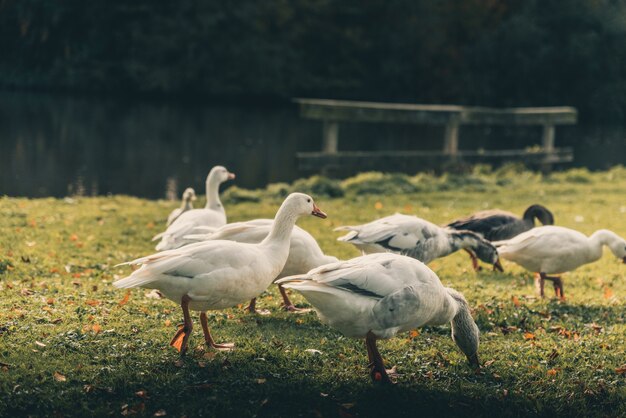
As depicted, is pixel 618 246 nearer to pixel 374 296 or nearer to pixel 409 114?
pixel 374 296

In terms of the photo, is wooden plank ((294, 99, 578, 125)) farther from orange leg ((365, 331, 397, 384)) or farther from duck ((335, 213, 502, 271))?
orange leg ((365, 331, 397, 384))

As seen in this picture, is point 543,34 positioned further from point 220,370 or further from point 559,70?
point 220,370

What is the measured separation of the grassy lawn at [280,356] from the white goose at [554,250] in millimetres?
370

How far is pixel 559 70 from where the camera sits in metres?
45.6

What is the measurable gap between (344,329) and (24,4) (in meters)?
43.0

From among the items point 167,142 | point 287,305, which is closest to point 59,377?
point 287,305

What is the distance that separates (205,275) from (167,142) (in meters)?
26.8

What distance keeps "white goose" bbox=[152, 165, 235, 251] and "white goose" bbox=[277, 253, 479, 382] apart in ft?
11.0

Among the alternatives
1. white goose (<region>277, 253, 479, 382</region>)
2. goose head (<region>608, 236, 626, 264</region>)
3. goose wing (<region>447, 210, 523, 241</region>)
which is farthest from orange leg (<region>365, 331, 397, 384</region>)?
goose wing (<region>447, 210, 523, 241</region>)

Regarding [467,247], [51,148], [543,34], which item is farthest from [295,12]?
[467,247]

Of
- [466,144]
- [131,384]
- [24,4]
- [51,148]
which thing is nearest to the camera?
[131,384]

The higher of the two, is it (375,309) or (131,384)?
(375,309)

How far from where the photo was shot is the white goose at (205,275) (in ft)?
23.3

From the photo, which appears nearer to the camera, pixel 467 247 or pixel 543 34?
pixel 467 247
